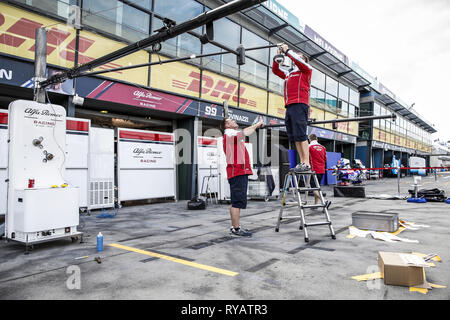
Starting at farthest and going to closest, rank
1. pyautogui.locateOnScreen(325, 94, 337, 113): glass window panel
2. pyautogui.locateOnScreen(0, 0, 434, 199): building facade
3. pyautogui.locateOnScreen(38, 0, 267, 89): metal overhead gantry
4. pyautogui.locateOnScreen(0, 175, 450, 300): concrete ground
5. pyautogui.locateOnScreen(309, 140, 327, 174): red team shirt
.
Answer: pyautogui.locateOnScreen(325, 94, 337, 113): glass window panel < pyautogui.locateOnScreen(309, 140, 327, 174): red team shirt < pyautogui.locateOnScreen(0, 0, 434, 199): building facade < pyautogui.locateOnScreen(38, 0, 267, 89): metal overhead gantry < pyautogui.locateOnScreen(0, 175, 450, 300): concrete ground

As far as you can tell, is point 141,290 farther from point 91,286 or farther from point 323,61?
point 323,61

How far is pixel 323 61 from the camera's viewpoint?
2025cm

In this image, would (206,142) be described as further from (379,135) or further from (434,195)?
(379,135)

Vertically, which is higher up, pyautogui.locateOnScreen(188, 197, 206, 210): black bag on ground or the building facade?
the building facade

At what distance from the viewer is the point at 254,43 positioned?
588 inches

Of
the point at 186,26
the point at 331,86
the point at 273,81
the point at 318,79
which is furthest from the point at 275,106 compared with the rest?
the point at 186,26

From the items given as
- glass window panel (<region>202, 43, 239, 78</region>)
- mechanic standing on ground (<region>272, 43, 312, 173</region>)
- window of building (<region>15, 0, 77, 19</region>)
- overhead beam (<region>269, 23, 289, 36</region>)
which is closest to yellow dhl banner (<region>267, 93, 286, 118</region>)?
glass window panel (<region>202, 43, 239, 78</region>)

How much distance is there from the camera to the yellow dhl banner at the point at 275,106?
1571cm

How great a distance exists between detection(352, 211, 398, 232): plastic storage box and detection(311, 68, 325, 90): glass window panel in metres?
15.4

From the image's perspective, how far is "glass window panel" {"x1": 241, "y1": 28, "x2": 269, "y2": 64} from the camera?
14320 millimetres

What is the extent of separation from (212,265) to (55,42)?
25.1ft

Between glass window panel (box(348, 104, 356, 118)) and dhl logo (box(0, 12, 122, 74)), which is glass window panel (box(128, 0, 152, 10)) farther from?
glass window panel (box(348, 104, 356, 118))
